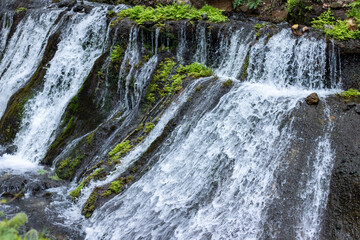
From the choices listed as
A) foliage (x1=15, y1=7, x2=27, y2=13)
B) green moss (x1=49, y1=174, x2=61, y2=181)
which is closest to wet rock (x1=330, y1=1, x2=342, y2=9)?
green moss (x1=49, y1=174, x2=61, y2=181)

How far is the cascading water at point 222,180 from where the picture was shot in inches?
218

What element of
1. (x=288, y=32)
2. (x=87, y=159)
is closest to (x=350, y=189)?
(x=288, y=32)

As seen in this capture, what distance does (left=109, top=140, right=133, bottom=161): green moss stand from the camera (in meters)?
7.87

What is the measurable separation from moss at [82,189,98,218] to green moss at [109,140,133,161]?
1.09 meters

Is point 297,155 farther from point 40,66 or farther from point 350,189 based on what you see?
point 40,66

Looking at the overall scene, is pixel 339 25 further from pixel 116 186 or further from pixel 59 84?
pixel 59 84

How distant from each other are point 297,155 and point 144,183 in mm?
3001

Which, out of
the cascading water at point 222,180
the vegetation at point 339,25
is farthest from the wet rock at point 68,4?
the vegetation at point 339,25

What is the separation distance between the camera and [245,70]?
9.03 m

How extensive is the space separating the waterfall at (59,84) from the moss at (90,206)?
3326 mm

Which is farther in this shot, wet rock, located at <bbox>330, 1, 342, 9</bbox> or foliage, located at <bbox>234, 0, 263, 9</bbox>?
foliage, located at <bbox>234, 0, 263, 9</bbox>

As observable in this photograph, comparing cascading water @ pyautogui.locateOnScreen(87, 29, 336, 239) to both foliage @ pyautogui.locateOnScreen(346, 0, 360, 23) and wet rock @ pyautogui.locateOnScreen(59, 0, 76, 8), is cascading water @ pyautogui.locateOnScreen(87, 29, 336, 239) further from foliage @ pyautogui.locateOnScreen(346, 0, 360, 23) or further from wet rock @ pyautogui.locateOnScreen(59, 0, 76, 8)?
wet rock @ pyautogui.locateOnScreen(59, 0, 76, 8)

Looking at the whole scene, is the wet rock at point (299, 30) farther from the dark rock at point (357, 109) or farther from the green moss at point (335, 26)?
the dark rock at point (357, 109)

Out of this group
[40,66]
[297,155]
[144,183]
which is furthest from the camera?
[40,66]
